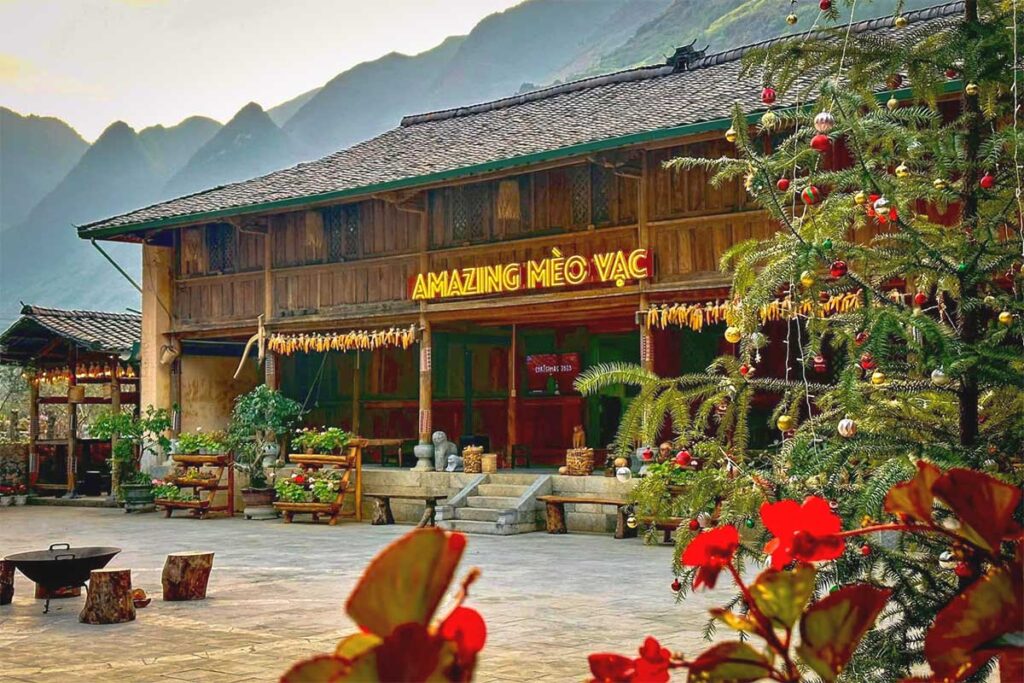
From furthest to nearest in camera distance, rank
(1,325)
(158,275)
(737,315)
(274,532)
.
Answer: (1,325) < (158,275) < (274,532) < (737,315)

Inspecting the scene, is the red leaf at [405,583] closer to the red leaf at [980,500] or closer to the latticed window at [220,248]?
the red leaf at [980,500]

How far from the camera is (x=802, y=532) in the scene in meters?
1.29

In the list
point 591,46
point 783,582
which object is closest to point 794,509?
point 783,582

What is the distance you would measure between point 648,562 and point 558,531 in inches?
147

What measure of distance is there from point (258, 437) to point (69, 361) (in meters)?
6.26

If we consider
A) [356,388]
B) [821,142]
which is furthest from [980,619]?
[356,388]

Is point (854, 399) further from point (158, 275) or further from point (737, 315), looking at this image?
point (158, 275)

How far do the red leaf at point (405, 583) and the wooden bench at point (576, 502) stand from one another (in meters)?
14.7

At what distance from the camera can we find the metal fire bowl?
1035cm

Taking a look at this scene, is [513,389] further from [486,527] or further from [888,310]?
[888,310]

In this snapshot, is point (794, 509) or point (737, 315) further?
point (737, 315)

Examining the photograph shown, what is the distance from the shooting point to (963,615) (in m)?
1.16

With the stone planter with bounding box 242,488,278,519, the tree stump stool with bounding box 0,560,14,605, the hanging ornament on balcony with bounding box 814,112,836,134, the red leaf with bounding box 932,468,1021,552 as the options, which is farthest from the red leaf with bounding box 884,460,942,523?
the stone planter with bounding box 242,488,278,519

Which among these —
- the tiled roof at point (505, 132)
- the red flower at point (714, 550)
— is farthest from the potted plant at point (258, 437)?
the red flower at point (714, 550)
